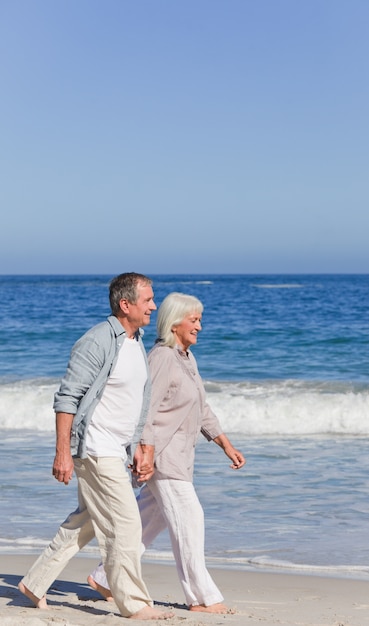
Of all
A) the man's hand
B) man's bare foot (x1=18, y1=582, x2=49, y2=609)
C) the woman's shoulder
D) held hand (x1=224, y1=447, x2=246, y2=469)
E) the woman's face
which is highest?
the woman's face

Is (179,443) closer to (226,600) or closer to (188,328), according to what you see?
(188,328)

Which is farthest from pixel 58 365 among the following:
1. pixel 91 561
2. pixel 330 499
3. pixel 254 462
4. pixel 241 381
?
pixel 91 561

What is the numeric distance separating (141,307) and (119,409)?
47 centimetres

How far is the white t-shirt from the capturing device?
3.99 metres

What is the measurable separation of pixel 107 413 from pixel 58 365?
14660 millimetres

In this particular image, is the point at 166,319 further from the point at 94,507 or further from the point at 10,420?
the point at 10,420

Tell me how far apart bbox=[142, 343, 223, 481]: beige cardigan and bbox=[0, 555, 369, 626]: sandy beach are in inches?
27.6

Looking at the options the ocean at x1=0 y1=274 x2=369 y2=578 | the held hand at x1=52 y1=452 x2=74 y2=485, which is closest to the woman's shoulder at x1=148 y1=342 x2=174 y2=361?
the held hand at x1=52 y1=452 x2=74 y2=485

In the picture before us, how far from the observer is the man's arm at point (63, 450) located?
3.85 m

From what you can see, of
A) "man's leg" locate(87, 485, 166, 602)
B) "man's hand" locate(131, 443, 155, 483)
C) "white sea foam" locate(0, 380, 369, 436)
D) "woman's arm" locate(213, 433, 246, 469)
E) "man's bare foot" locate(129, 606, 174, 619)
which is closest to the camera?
"man's bare foot" locate(129, 606, 174, 619)

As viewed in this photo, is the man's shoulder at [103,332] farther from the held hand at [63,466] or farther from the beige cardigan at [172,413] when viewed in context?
the held hand at [63,466]

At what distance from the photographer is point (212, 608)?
4.35 metres

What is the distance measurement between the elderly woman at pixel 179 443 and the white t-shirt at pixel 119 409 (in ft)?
0.66

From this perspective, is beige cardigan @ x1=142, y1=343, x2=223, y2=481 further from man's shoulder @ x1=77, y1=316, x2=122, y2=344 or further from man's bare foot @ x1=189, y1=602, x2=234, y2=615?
man's bare foot @ x1=189, y1=602, x2=234, y2=615
